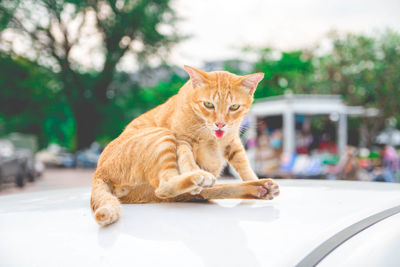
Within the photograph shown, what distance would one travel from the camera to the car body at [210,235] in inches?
40.8

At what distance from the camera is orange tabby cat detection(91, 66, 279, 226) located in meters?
1.57

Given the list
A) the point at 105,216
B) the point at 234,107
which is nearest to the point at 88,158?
the point at 234,107

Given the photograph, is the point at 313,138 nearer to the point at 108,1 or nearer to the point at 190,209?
the point at 108,1

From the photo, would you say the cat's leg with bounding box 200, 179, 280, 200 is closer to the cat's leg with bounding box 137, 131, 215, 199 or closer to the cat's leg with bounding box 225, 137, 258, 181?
the cat's leg with bounding box 137, 131, 215, 199

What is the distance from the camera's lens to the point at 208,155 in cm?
182

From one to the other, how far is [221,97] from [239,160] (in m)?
0.35

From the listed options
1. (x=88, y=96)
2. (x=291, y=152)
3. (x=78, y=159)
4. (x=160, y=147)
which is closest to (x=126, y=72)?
(x=88, y=96)

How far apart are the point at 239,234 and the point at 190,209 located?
327 millimetres

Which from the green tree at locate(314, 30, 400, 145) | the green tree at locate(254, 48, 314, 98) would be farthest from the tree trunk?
the green tree at locate(314, 30, 400, 145)

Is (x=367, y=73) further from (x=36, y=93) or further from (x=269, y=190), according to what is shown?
(x=269, y=190)

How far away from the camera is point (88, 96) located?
62.7 feet

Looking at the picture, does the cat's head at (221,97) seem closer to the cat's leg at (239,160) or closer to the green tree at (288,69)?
A: the cat's leg at (239,160)

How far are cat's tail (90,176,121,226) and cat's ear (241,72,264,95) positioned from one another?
82 cm

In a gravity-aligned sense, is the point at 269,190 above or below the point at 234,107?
below
